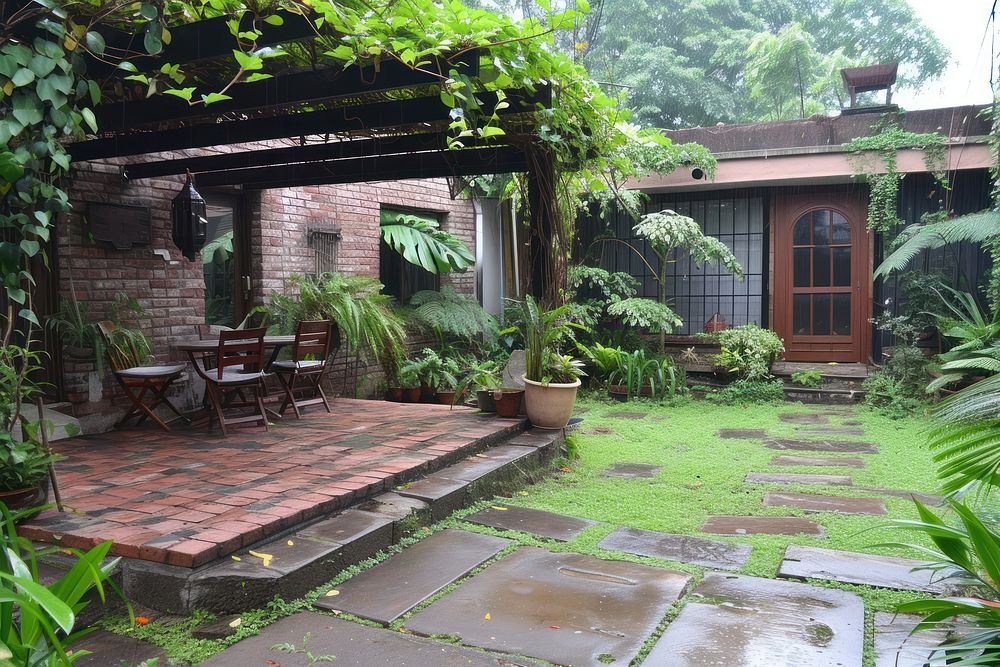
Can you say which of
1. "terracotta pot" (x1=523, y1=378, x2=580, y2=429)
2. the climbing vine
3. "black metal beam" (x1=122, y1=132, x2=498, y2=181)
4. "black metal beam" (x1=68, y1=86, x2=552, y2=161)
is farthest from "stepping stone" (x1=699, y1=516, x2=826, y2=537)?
the climbing vine

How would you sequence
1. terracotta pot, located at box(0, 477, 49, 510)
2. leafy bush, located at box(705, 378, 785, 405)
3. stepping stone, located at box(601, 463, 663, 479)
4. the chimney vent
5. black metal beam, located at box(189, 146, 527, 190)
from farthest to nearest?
the chimney vent
leafy bush, located at box(705, 378, 785, 405)
black metal beam, located at box(189, 146, 527, 190)
stepping stone, located at box(601, 463, 663, 479)
terracotta pot, located at box(0, 477, 49, 510)

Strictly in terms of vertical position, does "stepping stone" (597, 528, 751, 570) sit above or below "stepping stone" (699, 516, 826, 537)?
above

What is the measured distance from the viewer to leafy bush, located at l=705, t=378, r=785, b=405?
27.2 feet

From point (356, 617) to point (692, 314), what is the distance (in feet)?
26.4

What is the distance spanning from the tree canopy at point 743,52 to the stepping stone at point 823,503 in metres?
15.9

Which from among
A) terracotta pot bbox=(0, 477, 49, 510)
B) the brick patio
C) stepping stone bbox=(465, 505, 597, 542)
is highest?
terracotta pot bbox=(0, 477, 49, 510)

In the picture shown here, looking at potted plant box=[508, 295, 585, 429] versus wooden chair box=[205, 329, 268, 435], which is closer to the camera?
wooden chair box=[205, 329, 268, 435]

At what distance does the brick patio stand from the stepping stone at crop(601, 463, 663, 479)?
76 centimetres

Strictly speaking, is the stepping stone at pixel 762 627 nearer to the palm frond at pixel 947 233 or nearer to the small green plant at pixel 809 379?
the palm frond at pixel 947 233

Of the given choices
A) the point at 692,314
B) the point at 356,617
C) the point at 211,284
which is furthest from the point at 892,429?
the point at 211,284

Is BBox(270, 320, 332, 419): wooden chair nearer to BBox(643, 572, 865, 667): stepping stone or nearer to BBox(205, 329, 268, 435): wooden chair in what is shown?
BBox(205, 329, 268, 435): wooden chair

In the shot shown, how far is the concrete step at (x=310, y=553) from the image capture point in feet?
9.00

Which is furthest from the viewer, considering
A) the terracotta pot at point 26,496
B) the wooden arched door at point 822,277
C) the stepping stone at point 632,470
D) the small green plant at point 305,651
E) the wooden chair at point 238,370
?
the wooden arched door at point 822,277

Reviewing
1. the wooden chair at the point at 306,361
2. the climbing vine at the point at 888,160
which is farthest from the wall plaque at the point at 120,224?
the climbing vine at the point at 888,160
